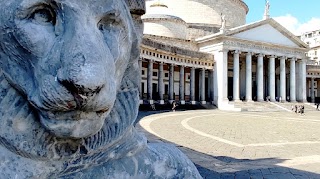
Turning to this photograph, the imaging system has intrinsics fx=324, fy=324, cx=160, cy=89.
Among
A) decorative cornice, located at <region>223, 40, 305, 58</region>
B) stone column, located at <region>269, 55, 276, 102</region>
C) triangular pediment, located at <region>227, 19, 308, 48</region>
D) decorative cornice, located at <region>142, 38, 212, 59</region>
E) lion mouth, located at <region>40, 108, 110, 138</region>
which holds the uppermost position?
triangular pediment, located at <region>227, 19, 308, 48</region>

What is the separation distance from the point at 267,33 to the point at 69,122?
44.3 metres

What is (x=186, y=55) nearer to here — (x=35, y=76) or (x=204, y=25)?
(x=204, y=25)

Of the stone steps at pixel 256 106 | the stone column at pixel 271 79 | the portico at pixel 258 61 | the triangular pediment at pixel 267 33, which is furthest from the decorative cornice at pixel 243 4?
the stone steps at pixel 256 106

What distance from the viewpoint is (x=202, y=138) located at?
11.7m

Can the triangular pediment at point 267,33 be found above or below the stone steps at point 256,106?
above

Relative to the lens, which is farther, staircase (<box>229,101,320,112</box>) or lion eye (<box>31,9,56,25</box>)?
staircase (<box>229,101,320,112</box>)

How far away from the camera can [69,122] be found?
128 cm

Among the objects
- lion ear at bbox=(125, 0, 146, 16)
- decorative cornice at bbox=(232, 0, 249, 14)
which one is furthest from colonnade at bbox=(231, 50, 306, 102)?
lion ear at bbox=(125, 0, 146, 16)

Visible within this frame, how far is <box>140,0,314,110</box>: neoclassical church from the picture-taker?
1471 inches

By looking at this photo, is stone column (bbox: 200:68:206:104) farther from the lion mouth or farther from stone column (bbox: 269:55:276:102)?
the lion mouth

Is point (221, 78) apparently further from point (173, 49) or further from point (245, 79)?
point (173, 49)

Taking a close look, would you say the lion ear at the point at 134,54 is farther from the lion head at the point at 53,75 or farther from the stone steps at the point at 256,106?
the stone steps at the point at 256,106

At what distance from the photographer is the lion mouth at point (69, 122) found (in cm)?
127

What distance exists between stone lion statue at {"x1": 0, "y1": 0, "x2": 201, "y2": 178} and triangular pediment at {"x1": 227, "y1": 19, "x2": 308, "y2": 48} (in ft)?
127
